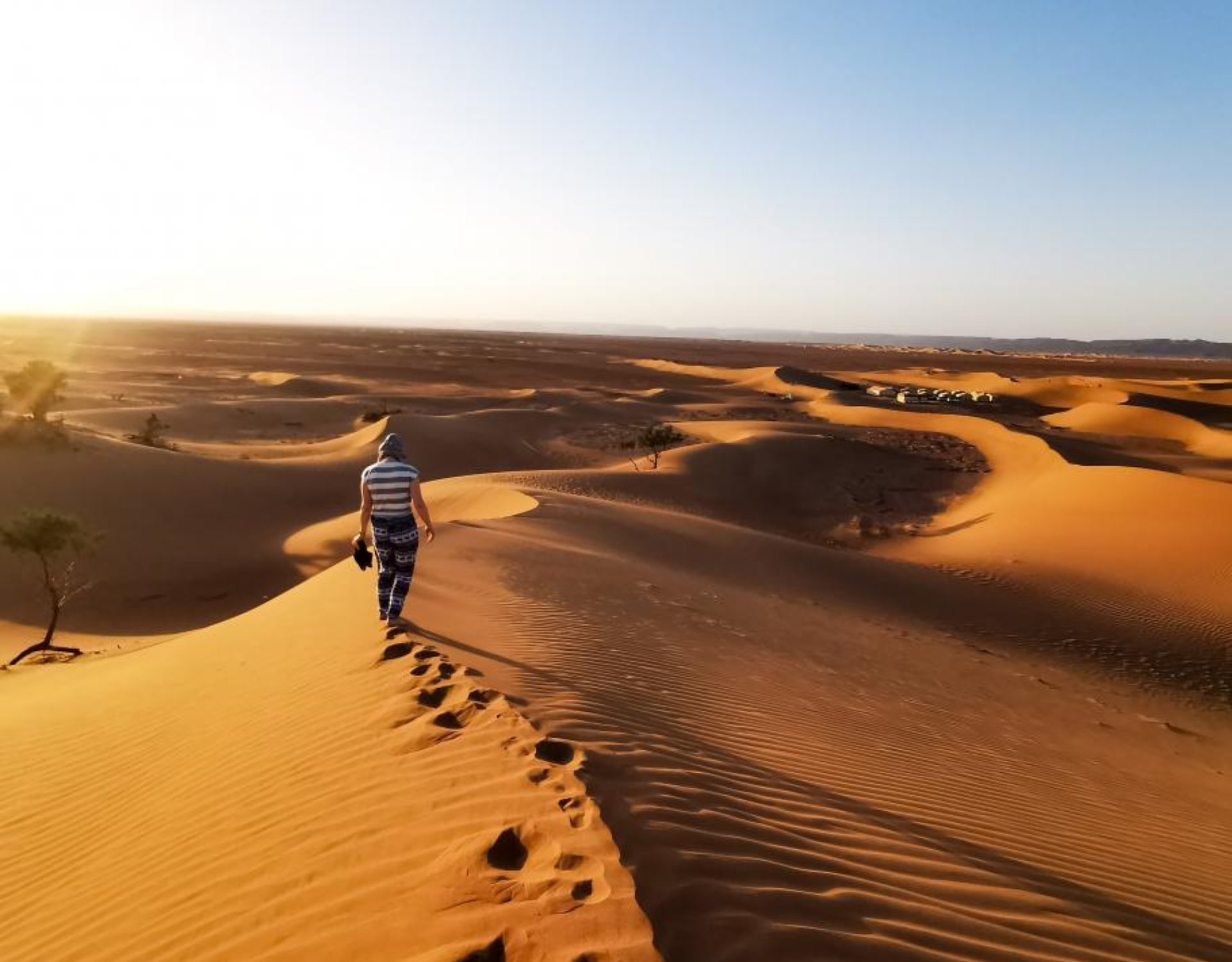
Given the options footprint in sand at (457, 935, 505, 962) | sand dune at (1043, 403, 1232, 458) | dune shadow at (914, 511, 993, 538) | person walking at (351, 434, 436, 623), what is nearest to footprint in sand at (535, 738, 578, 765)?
Result: footprint in sand at (457, 935, 505, 962)

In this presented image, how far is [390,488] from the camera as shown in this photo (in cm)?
596

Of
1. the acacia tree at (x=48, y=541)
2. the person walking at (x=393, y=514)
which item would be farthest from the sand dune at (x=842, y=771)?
the acacia tree at (x=48, y=541)

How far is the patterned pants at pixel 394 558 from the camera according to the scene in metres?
6.08

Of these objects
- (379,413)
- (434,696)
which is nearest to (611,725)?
(434,696)

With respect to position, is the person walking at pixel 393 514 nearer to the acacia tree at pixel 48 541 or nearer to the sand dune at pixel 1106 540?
the acacia tree at pixel 48 541

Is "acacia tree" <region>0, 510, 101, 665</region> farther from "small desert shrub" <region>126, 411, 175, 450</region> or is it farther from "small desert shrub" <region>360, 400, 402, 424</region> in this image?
"small desert shrub" <region>360, 400, 402, 424</region>

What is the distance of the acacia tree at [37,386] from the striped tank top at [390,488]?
1646 cm

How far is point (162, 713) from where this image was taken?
251 inches

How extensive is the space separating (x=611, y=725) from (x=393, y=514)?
2.54 meters

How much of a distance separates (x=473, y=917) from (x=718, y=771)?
179cm

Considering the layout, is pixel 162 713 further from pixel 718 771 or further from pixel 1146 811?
pixel 1146 811

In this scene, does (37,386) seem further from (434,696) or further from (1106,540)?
(1106,540)

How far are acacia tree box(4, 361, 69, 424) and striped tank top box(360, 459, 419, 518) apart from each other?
1646 centimetres

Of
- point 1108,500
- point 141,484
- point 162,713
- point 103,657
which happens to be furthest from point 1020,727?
point 141,484
